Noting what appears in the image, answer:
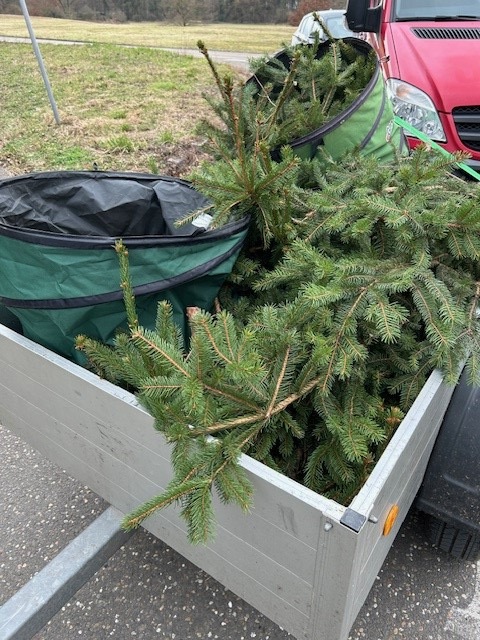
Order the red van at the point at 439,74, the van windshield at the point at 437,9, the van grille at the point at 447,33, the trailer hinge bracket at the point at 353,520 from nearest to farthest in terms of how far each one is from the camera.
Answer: the trailer hinge bracket at the point at 353,520 < the red van at the point at 439,74 < the van grille at the point at 447,33 < the van windshield at the point at 437,9

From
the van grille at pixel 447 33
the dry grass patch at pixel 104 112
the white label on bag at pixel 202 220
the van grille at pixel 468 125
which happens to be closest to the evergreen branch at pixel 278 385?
the white label on bag at pixel 202 220

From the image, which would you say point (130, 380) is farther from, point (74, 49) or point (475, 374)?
point (74, 49)

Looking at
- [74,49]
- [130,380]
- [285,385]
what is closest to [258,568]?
[285,385]

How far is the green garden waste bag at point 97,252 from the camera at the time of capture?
4.35ft

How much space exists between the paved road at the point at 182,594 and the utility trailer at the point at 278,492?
17cm

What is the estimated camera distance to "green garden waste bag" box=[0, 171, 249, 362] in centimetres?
133

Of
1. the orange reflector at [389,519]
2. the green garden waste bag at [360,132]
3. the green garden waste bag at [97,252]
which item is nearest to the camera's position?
the orange reflector at [389,519]

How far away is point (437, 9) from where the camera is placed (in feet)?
11.3

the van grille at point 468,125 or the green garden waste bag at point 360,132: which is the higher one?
the green garden waste bag at point 360,132

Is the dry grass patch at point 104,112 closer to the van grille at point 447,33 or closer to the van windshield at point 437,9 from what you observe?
the van grille at point 447,33

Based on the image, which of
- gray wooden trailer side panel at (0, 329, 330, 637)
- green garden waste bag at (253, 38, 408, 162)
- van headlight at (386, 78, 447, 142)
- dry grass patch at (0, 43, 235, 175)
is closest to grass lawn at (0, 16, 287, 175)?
dry grass patch at (0, 43, 235, 175)

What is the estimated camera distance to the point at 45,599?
1.25m

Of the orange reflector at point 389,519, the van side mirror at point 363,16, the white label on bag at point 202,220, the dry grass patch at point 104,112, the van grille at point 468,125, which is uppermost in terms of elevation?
the van side mirror at point 363,16

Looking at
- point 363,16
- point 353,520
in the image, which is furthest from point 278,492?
point 363,16
